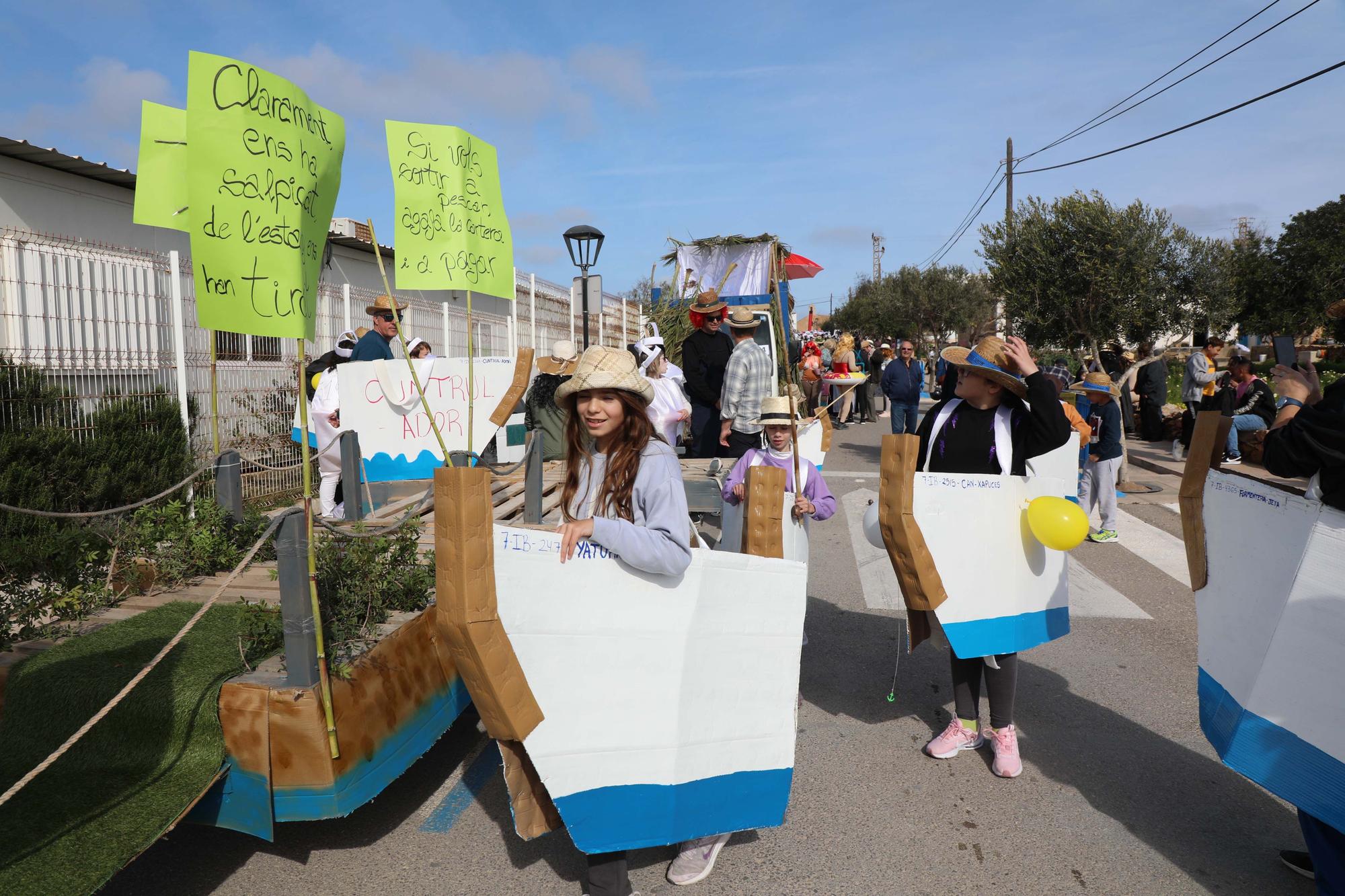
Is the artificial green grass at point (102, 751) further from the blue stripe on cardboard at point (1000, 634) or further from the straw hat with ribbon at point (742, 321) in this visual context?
the straw hat with ribbon at point (742, 321)

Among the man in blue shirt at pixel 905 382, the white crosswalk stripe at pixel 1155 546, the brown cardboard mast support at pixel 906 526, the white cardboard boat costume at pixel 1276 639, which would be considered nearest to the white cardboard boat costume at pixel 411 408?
the brown cardboard mast support at pixel 906 526

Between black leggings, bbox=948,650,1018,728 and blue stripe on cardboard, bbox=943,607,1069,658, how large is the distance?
103mm

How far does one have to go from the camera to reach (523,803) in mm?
2551

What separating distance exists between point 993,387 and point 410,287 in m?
2.73

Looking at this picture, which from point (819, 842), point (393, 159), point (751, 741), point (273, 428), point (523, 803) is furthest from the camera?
point (273, 428)

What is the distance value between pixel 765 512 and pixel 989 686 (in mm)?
1494

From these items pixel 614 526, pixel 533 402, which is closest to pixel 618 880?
pixel 614 526

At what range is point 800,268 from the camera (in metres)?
19.0

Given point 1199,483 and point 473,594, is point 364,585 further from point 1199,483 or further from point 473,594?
point 1199,483

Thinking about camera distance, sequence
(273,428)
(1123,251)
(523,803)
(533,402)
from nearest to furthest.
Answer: (523,803)
(533,402)
(273,428)
(1123,251)

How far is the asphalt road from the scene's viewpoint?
2979 millimetres

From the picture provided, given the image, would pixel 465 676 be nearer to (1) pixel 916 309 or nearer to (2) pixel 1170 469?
(2) pixel 1170 469

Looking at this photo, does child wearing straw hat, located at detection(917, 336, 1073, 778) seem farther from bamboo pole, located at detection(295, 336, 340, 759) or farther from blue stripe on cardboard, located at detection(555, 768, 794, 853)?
bamboo pole, located at detection(295, 336, 340, 759)

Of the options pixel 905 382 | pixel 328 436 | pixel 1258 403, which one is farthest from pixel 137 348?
pixel 1258 403
